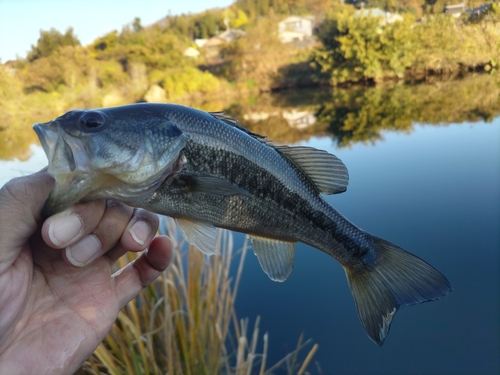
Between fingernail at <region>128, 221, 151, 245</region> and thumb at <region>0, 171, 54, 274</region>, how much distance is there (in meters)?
0.38

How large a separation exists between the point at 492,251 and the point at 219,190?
23.1 feet

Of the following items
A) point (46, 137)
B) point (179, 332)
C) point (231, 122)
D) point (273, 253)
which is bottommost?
point (179, 332)

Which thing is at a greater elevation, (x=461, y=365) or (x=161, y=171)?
(x=161, y=171)

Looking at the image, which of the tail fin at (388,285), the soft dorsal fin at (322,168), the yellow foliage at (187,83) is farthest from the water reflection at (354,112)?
the tail fin at (388,285)

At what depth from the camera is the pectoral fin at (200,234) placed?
61.1 inches

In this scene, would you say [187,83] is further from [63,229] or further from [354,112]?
[63,229]

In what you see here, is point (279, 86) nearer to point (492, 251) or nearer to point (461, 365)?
point (492, 251)

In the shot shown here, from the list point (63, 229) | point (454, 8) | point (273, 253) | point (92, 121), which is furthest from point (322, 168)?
point (454, 8)

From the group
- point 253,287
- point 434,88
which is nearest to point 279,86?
point 434,88

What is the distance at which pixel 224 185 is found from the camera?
150cm

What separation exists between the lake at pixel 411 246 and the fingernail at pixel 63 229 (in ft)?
2.74

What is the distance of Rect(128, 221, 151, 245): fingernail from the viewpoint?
158 cm

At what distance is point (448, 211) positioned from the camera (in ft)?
25.7

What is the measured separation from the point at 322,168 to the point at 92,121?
1062 millimetres
